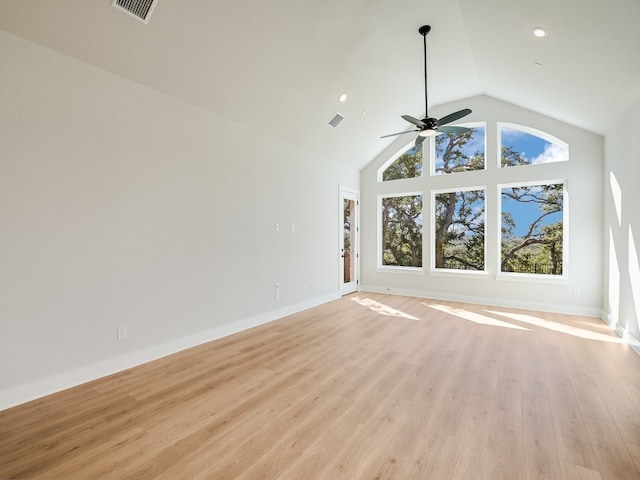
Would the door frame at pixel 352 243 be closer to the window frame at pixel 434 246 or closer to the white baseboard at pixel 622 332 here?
the window frame at pixel 434 246

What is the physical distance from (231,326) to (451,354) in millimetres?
2851

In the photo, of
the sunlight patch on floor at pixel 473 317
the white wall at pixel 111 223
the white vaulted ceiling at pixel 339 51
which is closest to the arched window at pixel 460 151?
the white vaulted ceiling at pixel 339 51

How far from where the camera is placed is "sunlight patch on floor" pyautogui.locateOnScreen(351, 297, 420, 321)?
5230mm

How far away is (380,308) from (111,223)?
4418 mm

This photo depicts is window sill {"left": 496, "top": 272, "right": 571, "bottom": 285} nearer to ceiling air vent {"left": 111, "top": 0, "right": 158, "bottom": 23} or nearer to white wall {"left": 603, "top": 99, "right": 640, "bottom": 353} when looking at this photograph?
white wall {"left": 603, "top": 99, "right": 640, "bottom": 353}

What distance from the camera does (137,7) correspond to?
2562 millimetres

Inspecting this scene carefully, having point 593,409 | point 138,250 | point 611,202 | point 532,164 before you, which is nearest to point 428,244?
point 532,164

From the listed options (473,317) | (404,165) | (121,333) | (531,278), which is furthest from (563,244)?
(121,333)

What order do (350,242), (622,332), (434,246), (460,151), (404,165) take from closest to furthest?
(622,332)
(460,151)
(434,246)
(404,165)
(350,242)

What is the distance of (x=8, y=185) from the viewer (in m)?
2.45

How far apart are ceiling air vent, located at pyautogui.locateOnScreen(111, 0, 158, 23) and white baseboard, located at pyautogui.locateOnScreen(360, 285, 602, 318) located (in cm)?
627

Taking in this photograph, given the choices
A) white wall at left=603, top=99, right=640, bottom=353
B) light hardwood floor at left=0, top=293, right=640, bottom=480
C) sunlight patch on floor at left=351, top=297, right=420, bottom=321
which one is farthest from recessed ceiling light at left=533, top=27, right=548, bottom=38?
sunlight patch on floor at left=351, top=297, right=420, bottom=321

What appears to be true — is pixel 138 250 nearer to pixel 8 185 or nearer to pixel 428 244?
pixel 8 185

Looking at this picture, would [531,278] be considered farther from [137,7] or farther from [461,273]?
[137,7]
